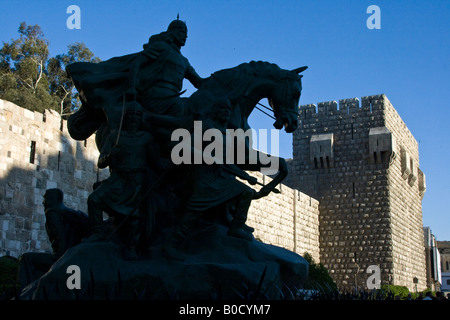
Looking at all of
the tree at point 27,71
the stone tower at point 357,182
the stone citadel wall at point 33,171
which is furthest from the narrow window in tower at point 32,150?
the stone tower at point 357,182

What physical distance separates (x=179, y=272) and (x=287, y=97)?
2179 millimetres

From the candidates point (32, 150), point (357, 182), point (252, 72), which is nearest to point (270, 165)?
point (252, 72)

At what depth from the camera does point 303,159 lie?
31.0m

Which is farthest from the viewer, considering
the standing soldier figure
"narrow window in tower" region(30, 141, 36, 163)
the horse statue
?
"narrow window in tower" region(30, 141, 36, 163)

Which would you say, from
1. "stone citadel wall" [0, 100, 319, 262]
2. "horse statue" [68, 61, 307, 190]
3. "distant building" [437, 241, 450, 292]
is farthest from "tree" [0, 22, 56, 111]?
"distant building" [437, 241, 450, 292]

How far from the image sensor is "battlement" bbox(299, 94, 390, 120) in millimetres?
29828

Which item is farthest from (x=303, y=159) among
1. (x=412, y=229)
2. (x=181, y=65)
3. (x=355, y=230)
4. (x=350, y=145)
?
(x=181, y=65)

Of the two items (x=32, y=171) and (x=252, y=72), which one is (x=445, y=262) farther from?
(x=252, y=72)

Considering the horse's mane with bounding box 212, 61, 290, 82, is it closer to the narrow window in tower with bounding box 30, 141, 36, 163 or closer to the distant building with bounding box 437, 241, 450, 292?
the narrow window in tower with bounding box 30, 141, 36, 163

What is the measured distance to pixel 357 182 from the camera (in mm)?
29656

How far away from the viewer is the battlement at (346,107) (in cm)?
2983

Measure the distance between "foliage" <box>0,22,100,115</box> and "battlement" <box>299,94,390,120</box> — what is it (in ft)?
38.8

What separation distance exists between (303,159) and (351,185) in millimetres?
2765

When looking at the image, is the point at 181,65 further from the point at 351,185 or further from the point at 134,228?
the point at 351,185
